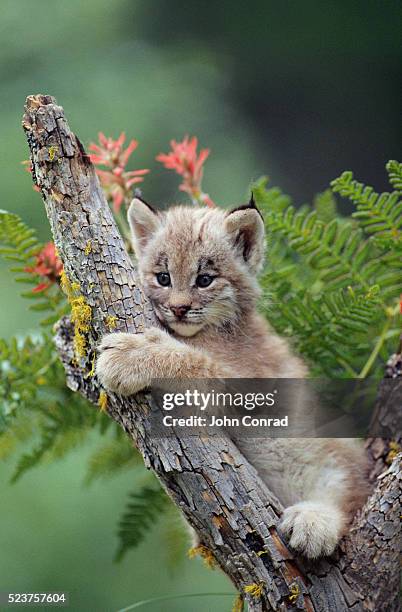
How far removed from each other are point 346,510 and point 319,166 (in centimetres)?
211

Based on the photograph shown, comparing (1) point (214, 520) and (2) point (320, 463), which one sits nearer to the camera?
(1) point (214, 520)

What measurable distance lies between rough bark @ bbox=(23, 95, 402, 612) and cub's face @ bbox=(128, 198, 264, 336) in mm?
279

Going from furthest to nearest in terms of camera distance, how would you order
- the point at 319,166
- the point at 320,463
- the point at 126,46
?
1. the point at 126,46
2. the point at 319,166
3. the point at 320,463

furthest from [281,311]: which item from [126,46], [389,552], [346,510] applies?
[126,46]

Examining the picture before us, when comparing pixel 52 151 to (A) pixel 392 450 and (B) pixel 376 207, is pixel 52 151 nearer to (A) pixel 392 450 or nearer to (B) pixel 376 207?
(B) pixel 376 207

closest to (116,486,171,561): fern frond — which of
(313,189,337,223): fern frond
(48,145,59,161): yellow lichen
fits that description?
(313,189,337,223): fern frond

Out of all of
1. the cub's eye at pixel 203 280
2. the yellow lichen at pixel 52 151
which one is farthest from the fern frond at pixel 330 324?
the yellow lichen at pixel 52 151

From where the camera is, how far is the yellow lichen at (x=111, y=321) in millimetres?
1206

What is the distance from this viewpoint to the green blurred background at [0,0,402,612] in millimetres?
2750

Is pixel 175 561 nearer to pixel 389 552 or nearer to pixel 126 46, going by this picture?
pixel 389 552

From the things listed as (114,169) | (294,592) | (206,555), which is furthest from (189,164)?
Result: (294,592)

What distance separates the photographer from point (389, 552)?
1.22 m

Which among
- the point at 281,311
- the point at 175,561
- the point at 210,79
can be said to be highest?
the point at 210,79

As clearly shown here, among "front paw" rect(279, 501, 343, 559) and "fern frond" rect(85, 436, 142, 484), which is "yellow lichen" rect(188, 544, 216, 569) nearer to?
"front paw" rect(279, 501, 343, 559)
